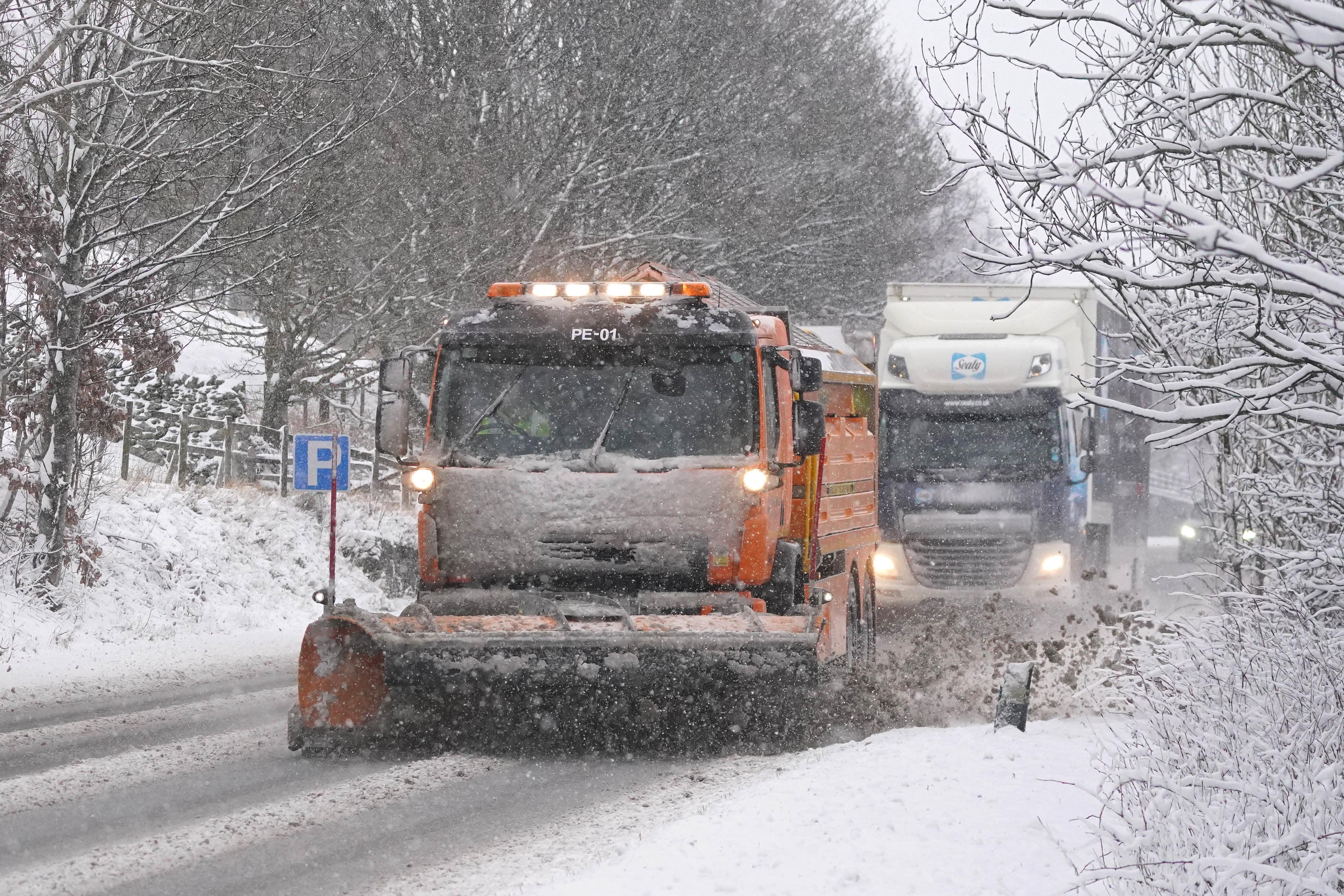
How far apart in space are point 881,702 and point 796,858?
4.88m

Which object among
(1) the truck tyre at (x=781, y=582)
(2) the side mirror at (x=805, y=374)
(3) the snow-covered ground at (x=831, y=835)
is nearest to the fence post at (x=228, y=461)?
(1) the truck tyre at (x=781, y=582)

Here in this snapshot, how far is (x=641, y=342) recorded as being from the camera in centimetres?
952

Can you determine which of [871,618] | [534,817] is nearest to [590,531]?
[534,817]

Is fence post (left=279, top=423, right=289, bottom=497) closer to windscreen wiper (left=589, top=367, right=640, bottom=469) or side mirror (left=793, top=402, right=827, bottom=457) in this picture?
windscreen wiper (left=589, top=367, right=640, bottom=469)

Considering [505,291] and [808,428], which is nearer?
[808,428]

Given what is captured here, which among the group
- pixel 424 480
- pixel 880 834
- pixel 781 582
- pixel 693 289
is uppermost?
pixel 693 289

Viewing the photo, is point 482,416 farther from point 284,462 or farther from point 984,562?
point 284,462

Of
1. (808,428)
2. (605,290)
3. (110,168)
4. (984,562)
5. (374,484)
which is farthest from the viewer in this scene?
(374,484)

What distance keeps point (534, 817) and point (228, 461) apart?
1654 centimetres

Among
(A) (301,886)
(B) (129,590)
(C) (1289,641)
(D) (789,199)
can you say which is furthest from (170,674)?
(D) (789,199)

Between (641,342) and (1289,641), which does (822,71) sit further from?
(1289,641)

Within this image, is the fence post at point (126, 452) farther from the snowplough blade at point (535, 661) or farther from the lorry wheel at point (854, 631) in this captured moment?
the snowplough blade at point (535, 661)

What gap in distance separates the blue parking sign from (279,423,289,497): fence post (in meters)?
6.83

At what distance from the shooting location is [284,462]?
845 inches
